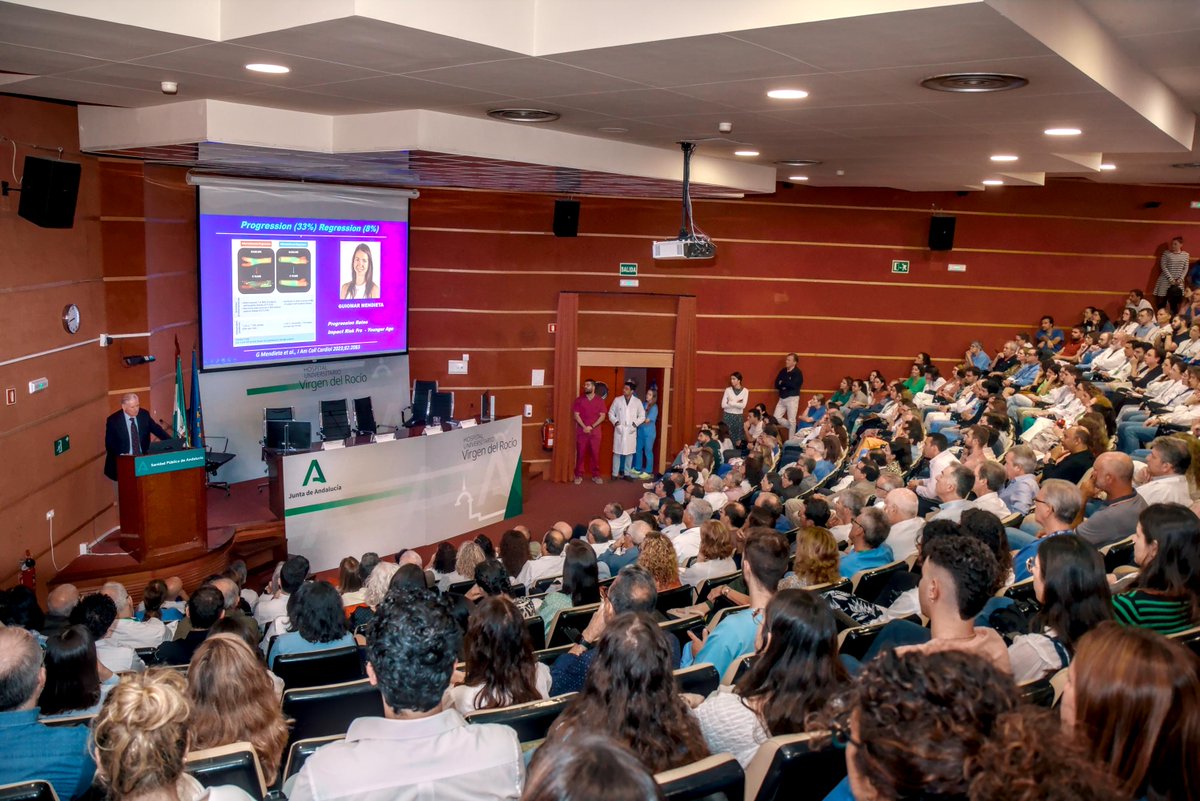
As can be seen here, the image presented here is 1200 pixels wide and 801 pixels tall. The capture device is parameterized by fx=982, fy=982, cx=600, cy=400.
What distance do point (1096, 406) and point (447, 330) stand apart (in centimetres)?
731

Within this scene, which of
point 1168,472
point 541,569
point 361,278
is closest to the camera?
point 1168,472

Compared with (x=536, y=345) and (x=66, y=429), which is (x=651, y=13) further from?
(x=536, y=345)

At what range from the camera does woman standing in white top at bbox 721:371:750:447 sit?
12.7 m

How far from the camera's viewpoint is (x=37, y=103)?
23.0 feet

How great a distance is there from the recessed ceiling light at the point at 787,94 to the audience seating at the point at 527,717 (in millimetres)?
3772

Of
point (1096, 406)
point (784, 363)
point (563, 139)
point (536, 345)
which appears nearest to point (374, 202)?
point (536, 345)

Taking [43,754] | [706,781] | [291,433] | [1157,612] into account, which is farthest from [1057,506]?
[291,433]

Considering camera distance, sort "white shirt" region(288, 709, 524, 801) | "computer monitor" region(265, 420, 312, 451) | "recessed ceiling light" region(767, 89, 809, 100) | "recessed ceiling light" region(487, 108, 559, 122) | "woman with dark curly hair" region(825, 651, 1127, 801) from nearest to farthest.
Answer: "woman with dark curly hair" region(825, 651, 1127, 801) < "white shirt" region(288, 709, 524, 801) < "recessed ceiling light" region(767, 89, 809, 100) < "recessed ceiling light" region(487, 108, 559, 122) < "computer monitor" region(265, 420, 312, 451)

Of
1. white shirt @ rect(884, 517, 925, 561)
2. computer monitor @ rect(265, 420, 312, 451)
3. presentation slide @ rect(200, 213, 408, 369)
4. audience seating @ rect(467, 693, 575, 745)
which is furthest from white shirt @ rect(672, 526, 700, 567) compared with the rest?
presentation slide @ rect(200, 213, 408, 369)

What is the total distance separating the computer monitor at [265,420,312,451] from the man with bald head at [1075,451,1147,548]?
687cm

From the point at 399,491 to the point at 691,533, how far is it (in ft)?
13.2

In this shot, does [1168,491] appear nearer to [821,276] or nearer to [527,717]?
[527,717]

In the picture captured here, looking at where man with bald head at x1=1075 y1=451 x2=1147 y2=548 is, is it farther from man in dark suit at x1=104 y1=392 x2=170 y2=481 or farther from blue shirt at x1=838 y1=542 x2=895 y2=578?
man in dark suit at x1=104 y1=392 x2=170 y2=481

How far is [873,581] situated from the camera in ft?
14.7
